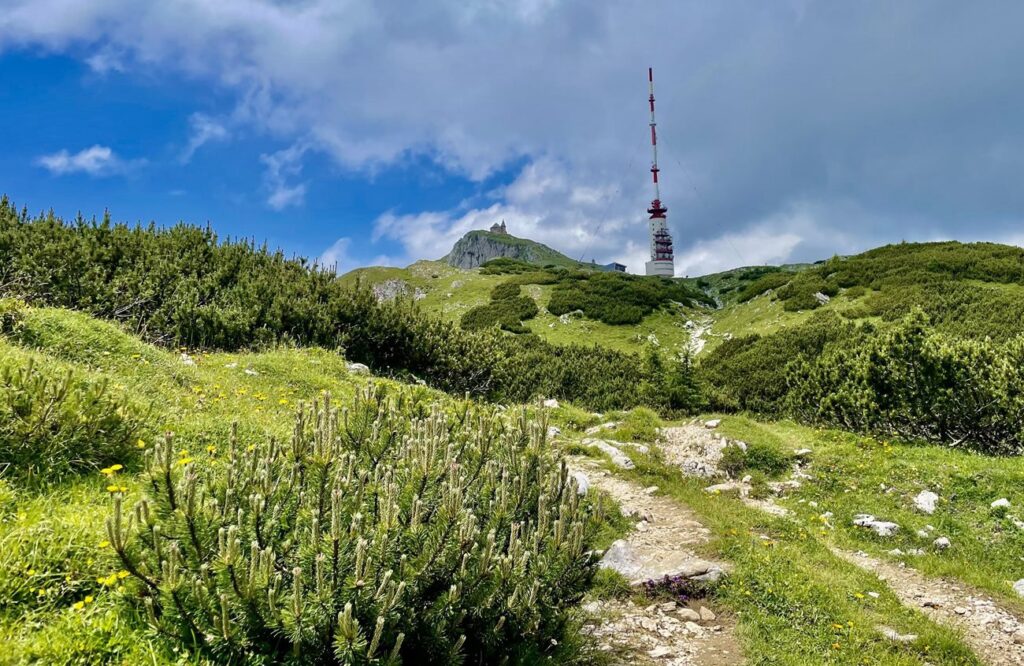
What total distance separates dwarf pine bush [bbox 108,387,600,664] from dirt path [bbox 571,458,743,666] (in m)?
1.62

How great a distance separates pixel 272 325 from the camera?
1570 cm

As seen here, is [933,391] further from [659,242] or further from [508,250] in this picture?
[508,250]

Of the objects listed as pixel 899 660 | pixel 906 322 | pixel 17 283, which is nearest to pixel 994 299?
pixel 906 322

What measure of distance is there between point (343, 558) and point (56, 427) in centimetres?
385

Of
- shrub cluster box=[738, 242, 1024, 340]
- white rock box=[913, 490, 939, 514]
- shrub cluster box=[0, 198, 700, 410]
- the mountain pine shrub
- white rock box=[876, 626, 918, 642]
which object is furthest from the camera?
shrub cluster box=[738, 242, 1024, 340]

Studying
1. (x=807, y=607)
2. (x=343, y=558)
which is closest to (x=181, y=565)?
(x=343, y=558)

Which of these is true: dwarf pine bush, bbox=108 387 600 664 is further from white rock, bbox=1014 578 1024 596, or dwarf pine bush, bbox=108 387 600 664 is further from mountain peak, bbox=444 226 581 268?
mountain peak, bbox=444 226 581 268

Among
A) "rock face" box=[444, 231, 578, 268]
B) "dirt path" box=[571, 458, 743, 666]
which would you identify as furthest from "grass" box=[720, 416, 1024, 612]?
"rock face" box=[444, 231, 578, 268]

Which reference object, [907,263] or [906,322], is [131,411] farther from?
[907,263]

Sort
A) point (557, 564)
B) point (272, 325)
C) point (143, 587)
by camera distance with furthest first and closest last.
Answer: point (272, 325) → point (557, 564) → point (143, 587)

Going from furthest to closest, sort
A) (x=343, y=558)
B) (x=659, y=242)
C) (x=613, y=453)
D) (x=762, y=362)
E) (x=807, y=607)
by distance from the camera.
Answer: (x=659, y=242), (x=762, y=362), (x=613, y=453), (x=807, y=607), (x=343, y=558)

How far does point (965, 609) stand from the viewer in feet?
23.6

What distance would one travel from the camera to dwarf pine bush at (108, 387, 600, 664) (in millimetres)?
2912

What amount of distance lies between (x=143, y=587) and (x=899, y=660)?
22.5ft
